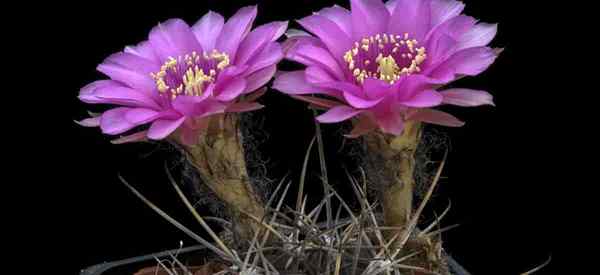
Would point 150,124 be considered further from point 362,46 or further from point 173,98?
point 362,46

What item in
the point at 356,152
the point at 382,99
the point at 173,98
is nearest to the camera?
the point at 382,99

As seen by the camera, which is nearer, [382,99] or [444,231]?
[382,99]

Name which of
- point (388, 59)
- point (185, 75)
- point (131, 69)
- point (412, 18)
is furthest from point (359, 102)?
point (131, 69)

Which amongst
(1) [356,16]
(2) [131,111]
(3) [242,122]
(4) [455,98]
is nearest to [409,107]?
(4) [455,98]

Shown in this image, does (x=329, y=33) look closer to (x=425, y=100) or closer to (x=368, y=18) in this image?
(x=368, y=18)

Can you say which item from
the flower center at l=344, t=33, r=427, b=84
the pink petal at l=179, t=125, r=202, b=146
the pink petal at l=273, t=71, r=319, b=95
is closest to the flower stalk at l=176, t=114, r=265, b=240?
the pink petal at l=179, t=125, r=202, b=146

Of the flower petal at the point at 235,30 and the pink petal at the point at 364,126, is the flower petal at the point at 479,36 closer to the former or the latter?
the pink petal at the point at 364,126

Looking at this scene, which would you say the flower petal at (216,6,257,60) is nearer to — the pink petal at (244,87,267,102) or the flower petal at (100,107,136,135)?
the pink petal at (244,87,267,102)

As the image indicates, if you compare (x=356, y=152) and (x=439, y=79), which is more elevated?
(x=439, y=79)
